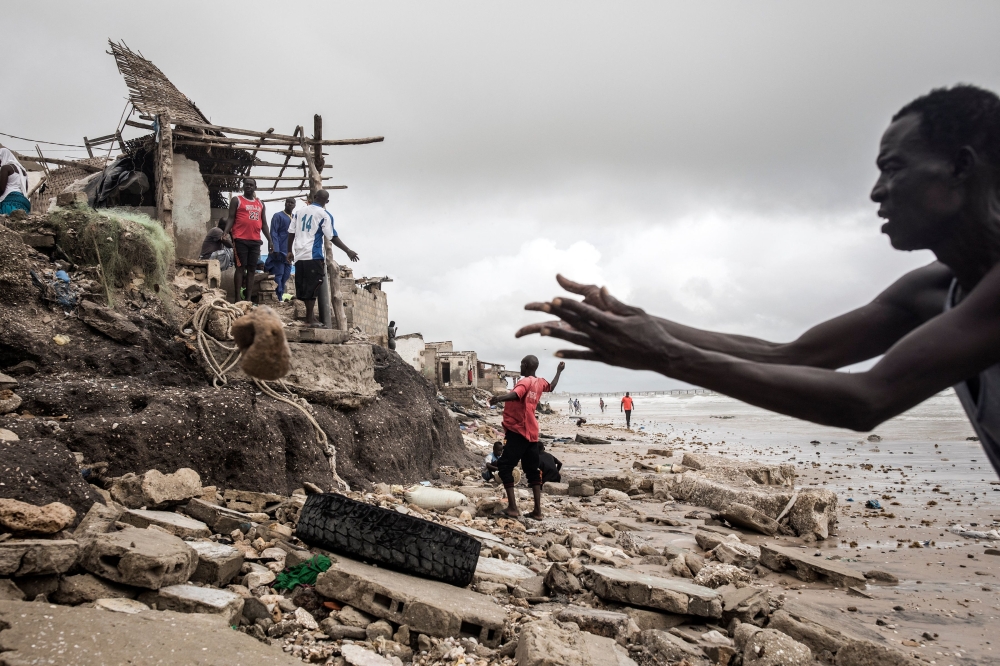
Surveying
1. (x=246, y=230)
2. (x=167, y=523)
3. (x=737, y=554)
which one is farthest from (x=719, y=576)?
(x=246, y=230)

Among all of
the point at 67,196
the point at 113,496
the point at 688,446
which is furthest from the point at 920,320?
the point at 688,446

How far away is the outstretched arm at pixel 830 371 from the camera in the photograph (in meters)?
1.32

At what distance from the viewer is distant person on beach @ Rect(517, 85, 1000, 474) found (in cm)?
134

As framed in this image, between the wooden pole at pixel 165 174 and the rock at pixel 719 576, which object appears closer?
the rock at pixel 719 576

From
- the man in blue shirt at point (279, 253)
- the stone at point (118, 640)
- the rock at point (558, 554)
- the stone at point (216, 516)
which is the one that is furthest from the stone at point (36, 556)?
the man in blue shirt at point (279, 253)

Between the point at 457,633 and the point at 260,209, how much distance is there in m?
7.01

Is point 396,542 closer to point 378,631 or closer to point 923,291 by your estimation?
point 378,631

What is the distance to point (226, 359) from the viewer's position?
22.7 ft

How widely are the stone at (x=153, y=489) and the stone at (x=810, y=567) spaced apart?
193 inches

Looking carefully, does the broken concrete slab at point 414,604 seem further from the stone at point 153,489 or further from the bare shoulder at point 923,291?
the bare shoulder at point 923,291

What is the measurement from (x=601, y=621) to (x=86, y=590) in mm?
2913

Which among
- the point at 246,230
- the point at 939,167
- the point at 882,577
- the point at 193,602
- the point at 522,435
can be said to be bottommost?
the point at 882,577

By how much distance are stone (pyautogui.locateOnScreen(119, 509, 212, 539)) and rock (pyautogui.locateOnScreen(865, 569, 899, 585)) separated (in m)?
5.41

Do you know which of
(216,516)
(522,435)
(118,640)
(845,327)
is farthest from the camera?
(522,435)
